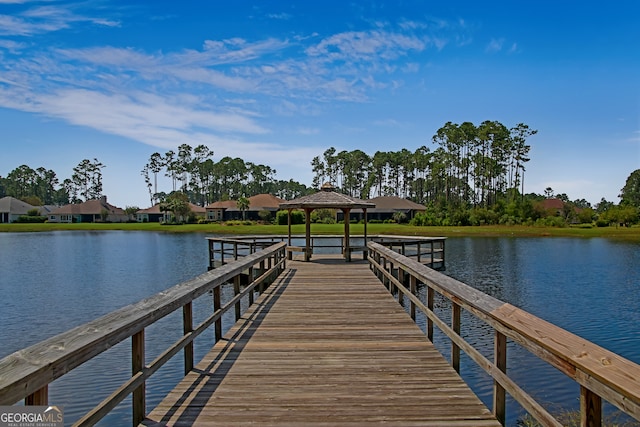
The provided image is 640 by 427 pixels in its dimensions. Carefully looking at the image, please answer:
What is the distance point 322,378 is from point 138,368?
1.80 m

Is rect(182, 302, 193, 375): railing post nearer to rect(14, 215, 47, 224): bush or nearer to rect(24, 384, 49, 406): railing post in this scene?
rect(24, 384, 49, 406): railing post

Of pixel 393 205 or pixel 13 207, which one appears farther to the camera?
pixel 13 207

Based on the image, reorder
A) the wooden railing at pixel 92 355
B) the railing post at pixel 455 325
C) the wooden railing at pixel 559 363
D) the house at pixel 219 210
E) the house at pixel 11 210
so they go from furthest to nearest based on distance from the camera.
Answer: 1. the house at pixel 11 210
2. the house at pixel 219 210
3. the railing post at pixel 455 325
4. the wooden railing at pixel 92 355
5. the wooden railing at pixel 559 363

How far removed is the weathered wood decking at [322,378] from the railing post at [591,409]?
52.4 inches

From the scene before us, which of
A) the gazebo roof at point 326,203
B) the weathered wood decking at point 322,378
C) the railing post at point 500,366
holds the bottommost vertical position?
the weathered wood decking at point 322,378

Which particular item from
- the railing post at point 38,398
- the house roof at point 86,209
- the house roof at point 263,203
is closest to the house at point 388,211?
the house roof at point 263,203

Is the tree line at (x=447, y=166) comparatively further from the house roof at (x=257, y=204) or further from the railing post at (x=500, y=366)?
the railing post at (x=500, y=366)

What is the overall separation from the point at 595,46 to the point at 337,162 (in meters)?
79.2

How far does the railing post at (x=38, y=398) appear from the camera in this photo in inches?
86.1

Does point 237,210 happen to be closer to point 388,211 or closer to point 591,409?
point 388,211

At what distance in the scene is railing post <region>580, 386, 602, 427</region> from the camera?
2160 millimetres

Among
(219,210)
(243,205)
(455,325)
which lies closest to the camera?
(455,325)

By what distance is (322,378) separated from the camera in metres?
4.43

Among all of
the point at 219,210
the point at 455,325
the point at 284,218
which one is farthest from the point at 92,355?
A: the point at 219,210
